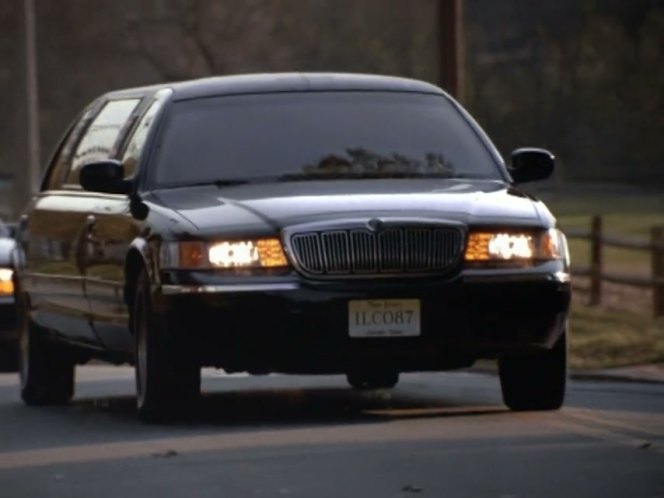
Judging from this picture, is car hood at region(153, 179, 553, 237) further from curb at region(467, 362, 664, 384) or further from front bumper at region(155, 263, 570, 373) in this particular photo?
curb at region(467, 362, 664, 384)

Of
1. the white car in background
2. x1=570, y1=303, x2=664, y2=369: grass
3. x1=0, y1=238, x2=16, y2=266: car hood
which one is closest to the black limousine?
x1=570, y1=303, x2=664, y2=369: grass

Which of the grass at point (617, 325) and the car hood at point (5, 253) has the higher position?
the car hood at point (5, 253)

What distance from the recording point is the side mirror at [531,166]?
13.1 meters

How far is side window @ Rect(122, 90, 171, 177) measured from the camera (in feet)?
42.4

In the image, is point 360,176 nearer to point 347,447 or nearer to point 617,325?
point 347,447

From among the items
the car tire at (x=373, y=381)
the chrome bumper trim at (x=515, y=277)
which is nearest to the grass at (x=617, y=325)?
the car tire at (x=373, y=381)

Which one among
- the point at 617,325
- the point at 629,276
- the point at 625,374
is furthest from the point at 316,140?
the point at 629,276

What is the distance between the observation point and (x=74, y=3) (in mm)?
53500

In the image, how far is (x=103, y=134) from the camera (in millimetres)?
14094

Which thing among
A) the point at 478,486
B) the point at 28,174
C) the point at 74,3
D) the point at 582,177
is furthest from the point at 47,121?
Answer: the point at 478,486

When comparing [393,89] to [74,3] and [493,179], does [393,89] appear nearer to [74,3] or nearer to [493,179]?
[493,179]

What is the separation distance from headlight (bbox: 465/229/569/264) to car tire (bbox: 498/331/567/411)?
453mm

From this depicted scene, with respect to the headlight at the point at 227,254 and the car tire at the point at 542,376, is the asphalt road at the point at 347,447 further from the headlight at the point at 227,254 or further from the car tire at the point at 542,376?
the headlight at the point at 227,254

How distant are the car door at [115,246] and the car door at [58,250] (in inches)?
10.0
